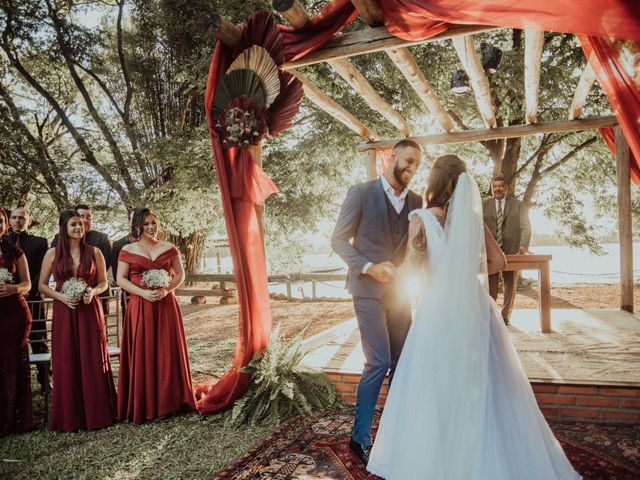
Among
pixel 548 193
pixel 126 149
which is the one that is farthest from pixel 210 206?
pixel 548 193

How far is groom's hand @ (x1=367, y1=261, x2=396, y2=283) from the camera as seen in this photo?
110 inches

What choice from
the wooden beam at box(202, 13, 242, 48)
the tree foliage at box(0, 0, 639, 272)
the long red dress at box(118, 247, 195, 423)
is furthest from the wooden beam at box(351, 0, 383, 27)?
the tree foliage at box(0, 0, 639, 272)

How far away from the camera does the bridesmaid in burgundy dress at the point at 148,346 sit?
13.7ft

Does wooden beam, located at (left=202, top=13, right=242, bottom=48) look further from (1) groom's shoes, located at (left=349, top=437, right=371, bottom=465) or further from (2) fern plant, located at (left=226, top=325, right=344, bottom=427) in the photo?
(1) groom's shoes, located at (left=349, top=437, right=371, bottom=465)

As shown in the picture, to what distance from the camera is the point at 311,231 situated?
1330cm

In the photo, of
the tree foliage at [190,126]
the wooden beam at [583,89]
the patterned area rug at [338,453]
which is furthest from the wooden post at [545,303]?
the tree foliage at [190,126]

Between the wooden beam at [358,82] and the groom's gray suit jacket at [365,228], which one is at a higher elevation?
the wooden beam at [358,82]

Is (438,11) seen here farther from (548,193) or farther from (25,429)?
(548,193)

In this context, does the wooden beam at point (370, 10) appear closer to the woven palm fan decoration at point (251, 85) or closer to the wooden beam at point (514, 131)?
the woven palm fan decoration at point (251, 85)

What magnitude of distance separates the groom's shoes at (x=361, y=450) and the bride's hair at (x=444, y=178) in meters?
1.67

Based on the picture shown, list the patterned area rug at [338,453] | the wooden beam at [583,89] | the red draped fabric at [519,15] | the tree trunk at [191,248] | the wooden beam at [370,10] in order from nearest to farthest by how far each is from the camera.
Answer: the red draped fabric at [519,15], the patterned area rug at [338,453], the wooden beam at [370,10], the wooden beam at [583,89], the tree trunk at [191,248]

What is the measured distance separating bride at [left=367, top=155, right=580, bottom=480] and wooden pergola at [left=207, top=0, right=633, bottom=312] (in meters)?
1.95

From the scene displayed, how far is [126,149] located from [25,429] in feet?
38.1

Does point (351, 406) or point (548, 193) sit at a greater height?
point (548, 193)
